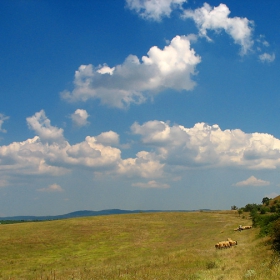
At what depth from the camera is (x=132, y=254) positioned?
4044cm

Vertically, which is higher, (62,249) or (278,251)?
(278,251)

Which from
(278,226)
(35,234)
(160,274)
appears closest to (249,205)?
(35,234)

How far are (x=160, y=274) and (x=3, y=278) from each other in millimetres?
15478

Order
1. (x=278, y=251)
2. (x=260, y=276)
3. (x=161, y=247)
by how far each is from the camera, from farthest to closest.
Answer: (x=161, y=247) < (x=278, y=251) < (x=260, y=276)

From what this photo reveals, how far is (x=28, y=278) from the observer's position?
27.7 meters

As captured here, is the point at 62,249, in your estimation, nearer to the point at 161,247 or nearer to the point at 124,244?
the point at 124,244

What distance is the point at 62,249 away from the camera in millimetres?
47781

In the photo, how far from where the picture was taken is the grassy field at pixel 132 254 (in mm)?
22688

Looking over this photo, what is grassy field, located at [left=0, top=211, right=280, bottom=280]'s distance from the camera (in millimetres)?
22688

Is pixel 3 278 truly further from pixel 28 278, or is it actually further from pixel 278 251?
pixel 278 251

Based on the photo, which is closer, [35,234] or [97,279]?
[97,279]

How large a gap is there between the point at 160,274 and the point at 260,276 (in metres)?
8.13

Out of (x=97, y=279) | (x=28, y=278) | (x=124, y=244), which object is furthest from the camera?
(x=124, y=244)

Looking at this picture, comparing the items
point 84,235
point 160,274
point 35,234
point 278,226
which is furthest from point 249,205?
point 160,274
